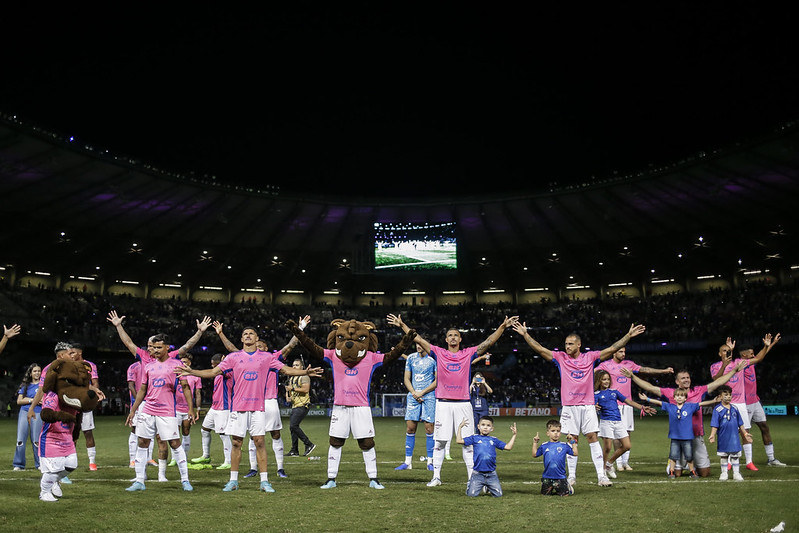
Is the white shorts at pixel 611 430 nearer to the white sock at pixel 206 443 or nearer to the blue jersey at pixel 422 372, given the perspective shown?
the blue jersey at pixel 422 372

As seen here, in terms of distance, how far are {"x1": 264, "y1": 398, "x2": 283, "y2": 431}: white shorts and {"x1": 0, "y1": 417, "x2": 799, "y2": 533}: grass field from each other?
3.05 feet

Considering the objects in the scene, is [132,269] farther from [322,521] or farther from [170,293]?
[322,521]

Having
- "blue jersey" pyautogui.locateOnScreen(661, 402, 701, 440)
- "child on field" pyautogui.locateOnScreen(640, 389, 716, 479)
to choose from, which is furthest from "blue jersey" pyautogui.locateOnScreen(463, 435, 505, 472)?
"blue jersey" pyautogui.locateOnScreen(661, 402, 701, 440)

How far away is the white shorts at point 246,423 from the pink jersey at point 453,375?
3.01m

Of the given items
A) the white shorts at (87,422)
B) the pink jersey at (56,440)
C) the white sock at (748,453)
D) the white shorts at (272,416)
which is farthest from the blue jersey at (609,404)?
the white shorts at (87,422)

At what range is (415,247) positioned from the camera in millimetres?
51000

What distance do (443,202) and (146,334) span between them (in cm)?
2551

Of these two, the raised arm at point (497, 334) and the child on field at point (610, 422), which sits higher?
the raised arm at point (497, 334)

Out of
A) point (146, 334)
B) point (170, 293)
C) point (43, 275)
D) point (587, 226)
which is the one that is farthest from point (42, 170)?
point (587, 226)

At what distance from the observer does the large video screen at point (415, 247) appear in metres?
50.6

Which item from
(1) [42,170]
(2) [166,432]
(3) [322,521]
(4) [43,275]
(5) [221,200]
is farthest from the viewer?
(4) [43,275]

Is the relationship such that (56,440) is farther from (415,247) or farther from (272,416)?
(415,247)

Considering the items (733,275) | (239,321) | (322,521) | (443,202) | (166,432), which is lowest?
(322,521)

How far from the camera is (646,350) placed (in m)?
57.9
